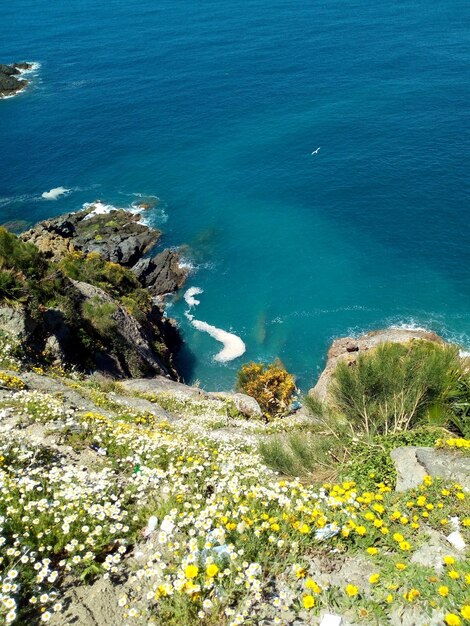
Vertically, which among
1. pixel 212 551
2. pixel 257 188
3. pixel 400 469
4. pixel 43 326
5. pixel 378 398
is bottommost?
pixel 257 188

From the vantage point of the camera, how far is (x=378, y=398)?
11.3 m

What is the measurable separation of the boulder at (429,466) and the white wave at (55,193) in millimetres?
70124

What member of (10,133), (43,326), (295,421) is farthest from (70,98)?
(295,421)

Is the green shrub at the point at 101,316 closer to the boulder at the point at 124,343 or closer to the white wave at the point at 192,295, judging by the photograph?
the boulder at the point at 124,343

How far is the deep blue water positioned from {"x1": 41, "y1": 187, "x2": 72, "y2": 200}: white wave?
147 cm

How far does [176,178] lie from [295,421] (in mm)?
59248

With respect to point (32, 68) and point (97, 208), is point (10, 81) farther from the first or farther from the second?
point (97, 208)

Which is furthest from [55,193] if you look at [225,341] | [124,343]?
[124,343]

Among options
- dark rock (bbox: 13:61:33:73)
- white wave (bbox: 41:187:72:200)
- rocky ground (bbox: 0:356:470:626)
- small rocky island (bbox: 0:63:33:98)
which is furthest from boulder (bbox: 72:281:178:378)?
dark rock (bbox: 13:61:33:73)

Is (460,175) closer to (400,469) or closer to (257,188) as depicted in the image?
(257,188)

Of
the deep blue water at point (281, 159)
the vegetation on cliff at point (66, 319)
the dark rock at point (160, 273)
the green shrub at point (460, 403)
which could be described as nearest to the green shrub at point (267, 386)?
the deep blue water at point (281, 159)

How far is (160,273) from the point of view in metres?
54.5

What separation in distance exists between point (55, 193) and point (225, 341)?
4027cm

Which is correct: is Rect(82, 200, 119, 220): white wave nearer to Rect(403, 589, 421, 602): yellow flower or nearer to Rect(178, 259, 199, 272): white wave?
Rect(178, 259, 199, 272): white wave
